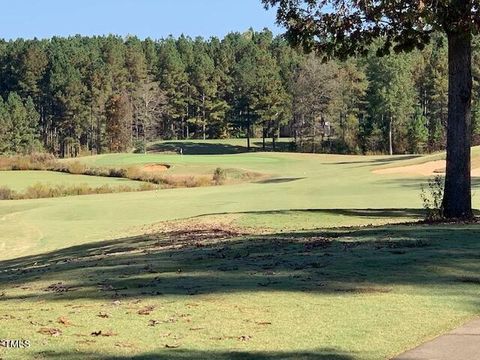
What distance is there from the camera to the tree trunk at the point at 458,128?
56.1 ft

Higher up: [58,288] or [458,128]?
[458,128]

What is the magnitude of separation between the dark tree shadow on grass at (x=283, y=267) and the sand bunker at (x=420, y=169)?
98.2ft

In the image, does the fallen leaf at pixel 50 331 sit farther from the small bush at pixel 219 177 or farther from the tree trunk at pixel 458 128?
the small bush at pixel 219 177

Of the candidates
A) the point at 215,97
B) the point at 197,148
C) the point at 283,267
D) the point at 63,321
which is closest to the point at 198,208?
the point at 283,267

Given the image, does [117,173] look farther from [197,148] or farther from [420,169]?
[197,148]

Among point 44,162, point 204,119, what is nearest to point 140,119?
point 204,119

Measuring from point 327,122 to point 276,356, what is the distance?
109 m

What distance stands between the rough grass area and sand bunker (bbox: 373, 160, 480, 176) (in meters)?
31.5

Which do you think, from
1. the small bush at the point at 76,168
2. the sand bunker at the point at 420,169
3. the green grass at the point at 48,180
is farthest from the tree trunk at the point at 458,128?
the small bush at the point at 76,168

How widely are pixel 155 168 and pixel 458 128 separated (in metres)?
52.6

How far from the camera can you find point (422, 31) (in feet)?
60.2

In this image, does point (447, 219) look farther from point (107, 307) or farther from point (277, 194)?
point (277, 194)

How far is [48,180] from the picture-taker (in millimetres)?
61781

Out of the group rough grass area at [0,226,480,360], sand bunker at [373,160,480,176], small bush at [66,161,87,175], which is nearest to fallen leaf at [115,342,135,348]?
rough grass area at [0,226,480,360]
